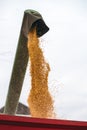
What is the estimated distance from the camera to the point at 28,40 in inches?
198

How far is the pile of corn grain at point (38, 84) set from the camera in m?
5.22

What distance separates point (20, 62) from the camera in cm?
498

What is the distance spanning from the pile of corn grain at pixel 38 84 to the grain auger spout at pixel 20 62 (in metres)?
0.14

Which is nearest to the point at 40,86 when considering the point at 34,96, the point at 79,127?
the point at 34,96

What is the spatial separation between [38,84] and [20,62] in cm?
51

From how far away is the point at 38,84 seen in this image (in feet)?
17.1

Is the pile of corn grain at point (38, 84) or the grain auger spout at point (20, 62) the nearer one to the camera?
the grain auger spout at point (20, 62)

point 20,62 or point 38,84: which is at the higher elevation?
point 20,62

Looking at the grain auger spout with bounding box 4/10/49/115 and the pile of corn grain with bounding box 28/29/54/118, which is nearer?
the grain auger spout with bounding box 4/10/49/115

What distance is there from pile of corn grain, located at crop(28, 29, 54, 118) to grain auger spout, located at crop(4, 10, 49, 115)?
138 mm

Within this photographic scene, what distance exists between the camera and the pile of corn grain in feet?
17.1

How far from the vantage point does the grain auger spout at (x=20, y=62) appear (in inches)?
196

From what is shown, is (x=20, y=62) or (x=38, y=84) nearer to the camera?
(x=20, y=62)

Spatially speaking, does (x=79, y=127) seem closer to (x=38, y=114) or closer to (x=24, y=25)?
(x=38, y=114)
